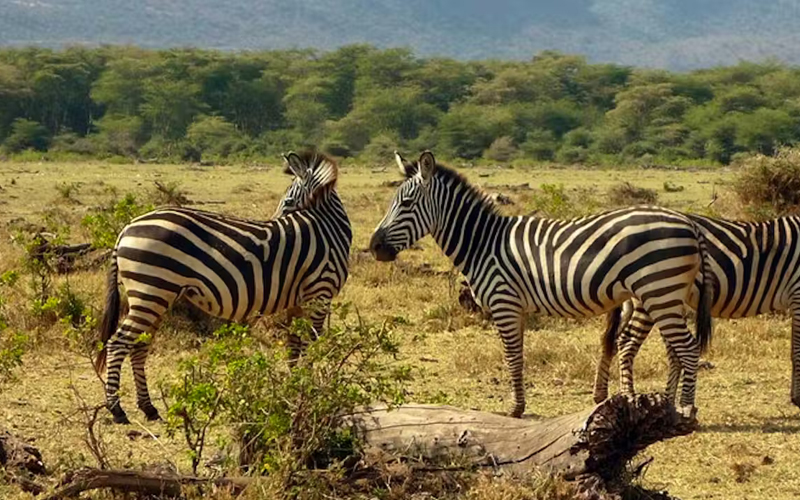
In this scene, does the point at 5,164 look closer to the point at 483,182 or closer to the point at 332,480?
the point at 483,182

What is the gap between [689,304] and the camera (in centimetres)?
823

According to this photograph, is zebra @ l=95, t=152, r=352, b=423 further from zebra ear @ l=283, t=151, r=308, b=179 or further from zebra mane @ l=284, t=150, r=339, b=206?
zebra ear @ l=283, t=151, r=308, b=179

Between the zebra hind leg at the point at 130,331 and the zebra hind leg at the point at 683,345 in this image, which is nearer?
the zebra hind leg at the point at 130,331

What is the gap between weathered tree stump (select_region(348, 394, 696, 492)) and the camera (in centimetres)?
534

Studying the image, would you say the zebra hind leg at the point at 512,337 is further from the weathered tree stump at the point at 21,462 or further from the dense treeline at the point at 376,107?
the dense treeline at the point at 376,107

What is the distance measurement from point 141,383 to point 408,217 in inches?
88.3

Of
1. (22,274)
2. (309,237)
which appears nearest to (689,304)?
(309,237)

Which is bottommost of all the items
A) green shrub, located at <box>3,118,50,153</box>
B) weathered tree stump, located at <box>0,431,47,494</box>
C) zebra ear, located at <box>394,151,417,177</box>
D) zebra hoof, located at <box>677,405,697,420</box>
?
green shrub, located at <box>3,118,50,153</box>

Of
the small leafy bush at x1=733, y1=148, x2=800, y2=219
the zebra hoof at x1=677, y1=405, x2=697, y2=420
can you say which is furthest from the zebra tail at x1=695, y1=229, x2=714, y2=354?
the small leafy bush at x1=733, y1=148, x2=800, y2=219

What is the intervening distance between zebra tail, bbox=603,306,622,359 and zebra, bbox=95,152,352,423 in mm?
1959

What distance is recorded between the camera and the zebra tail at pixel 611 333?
8430 millimetres

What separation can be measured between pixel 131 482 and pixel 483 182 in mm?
24588

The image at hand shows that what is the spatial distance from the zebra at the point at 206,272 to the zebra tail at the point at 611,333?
77.1 inches

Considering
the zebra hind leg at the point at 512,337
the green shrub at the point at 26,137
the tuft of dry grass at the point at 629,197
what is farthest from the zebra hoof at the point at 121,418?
the green shrub at the point at 26,137
